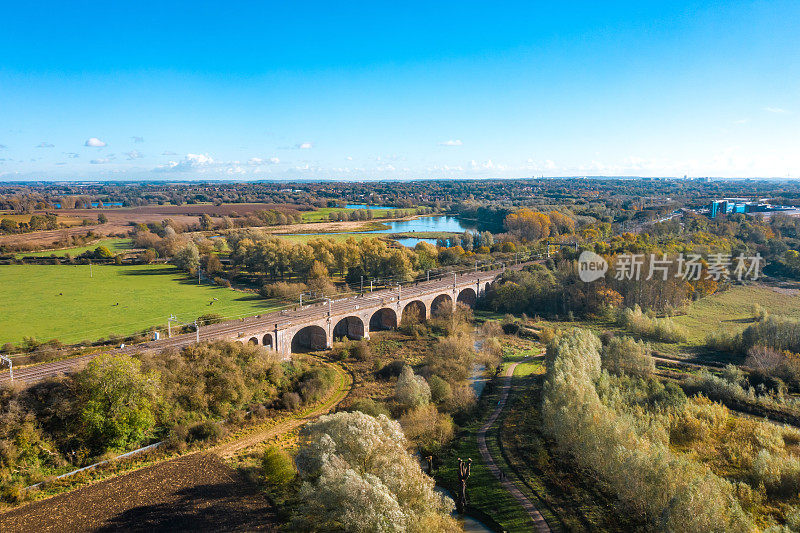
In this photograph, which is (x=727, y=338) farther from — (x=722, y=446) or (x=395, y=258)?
(x=395, y=258)

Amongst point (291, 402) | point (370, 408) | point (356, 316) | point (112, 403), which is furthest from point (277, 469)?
point (356, 316)

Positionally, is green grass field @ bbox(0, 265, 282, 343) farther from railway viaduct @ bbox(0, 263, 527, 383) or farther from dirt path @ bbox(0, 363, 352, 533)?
dirt path @ bbox(0, 363, 352, 533)

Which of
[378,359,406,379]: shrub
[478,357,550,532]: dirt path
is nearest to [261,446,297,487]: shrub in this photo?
[478,357,550,532]: dirt path

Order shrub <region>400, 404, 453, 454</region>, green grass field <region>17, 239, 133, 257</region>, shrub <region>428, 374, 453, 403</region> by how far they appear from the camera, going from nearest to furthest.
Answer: shrub <region>400, 404, 453, 454</region> < shrub <region>428, 374, 453, 403</region> < green grass field <region>17, 239, 133, 257</region>

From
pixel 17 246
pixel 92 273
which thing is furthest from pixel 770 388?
pixel 17 246

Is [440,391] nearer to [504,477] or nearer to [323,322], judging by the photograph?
[504,477]

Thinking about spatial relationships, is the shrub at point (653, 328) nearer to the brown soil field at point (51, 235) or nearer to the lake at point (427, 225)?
the lake at point (427, 225)

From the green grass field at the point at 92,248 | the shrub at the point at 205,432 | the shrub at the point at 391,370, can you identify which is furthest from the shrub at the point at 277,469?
the green grass field at the point at 92,248
